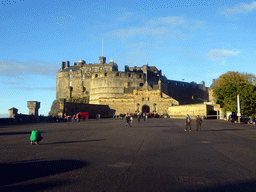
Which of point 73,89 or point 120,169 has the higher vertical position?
point 73,89

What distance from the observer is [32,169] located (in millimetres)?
5301

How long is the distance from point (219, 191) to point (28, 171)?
3.84 metres

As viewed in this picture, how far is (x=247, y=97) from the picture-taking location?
107ft

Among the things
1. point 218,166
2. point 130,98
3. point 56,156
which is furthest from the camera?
point 130,98

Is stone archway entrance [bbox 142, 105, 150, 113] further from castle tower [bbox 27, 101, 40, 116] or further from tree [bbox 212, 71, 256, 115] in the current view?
castle tower [bbox 27, 101, 40, 116]

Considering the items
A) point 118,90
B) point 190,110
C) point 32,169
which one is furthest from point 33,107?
point 32,169

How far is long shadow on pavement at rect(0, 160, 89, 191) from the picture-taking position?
4555mm

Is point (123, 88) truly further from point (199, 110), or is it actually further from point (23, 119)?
point (23, 119)

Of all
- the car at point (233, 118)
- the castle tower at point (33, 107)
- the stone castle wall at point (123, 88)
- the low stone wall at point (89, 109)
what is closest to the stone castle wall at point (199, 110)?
the stone castle wall at point (123, 88)

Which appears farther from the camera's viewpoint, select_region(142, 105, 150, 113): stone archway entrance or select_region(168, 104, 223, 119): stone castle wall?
select_region(142, 105, 150, 113): stone archway entrance

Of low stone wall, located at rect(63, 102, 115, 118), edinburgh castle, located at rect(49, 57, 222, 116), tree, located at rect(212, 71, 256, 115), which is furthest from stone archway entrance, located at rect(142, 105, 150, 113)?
tree, located at rect(212, 71, 256, 115)

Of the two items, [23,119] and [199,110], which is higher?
[199,110]

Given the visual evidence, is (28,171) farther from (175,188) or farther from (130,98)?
(130,98)

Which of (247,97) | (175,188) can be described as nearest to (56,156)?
(175,188)
